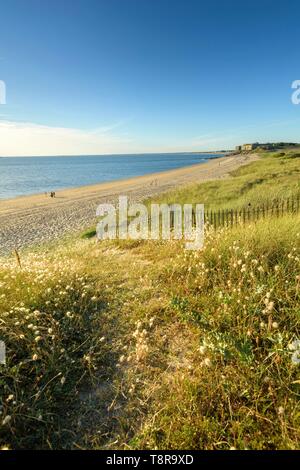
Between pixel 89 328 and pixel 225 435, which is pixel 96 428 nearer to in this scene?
pixel 225 435

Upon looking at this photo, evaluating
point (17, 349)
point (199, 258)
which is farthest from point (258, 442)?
point (199, 258)

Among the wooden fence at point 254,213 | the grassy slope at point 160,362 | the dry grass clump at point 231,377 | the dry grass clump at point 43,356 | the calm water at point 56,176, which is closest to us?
the dry grass clump at point 231,377

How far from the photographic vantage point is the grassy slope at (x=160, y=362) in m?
2.32

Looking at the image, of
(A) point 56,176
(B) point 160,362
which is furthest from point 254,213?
(A) point 56,176

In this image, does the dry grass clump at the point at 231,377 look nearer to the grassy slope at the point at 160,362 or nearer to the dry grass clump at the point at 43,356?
the grassy slope at the point at 160,362

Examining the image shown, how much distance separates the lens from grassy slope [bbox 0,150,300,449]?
2.32 m

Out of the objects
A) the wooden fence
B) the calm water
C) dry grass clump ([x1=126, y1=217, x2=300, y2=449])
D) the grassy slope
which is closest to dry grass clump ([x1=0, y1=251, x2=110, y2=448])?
the grassy slope

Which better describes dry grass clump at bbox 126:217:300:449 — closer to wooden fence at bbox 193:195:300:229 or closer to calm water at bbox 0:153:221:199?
wooden fence at bbox 193:195:300:229

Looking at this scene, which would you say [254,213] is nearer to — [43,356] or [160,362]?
[160,362]

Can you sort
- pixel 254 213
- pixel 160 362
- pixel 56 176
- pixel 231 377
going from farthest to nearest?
pixel 56 176, pixel 254 213, pixel 160 362, pixel 231 377

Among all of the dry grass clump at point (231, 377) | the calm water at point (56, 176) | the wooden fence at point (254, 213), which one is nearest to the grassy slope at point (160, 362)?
the dry grass clump at point (231, 377)

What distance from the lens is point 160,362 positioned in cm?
316

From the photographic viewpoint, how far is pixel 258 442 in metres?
2.14

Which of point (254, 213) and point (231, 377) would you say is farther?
point (254, 213)
